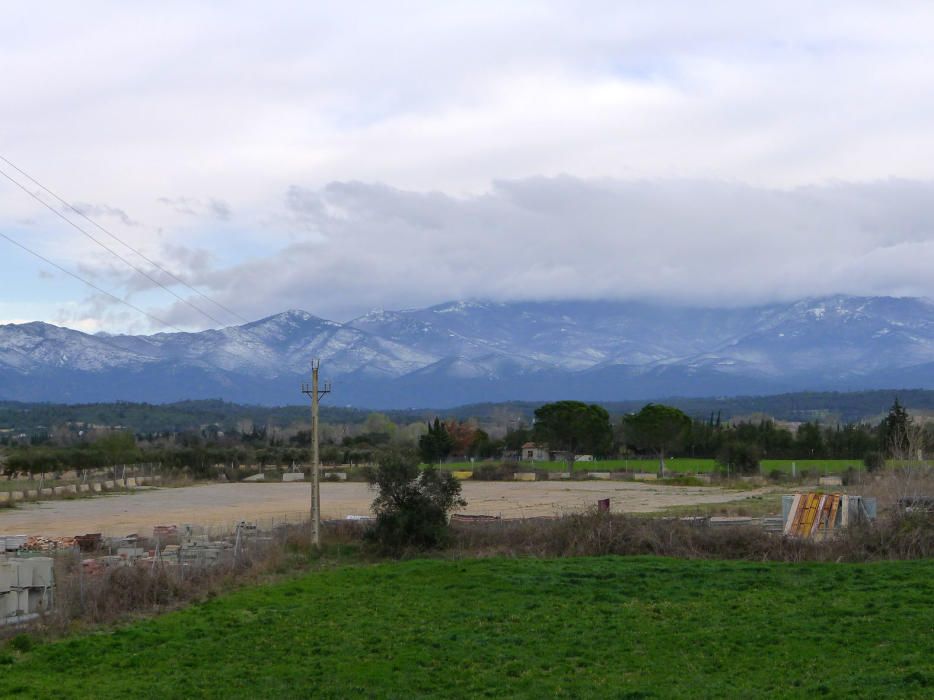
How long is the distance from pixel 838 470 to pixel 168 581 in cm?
7210

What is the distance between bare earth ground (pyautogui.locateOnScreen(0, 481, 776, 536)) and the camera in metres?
52.8

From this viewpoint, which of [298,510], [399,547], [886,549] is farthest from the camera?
[298,510]

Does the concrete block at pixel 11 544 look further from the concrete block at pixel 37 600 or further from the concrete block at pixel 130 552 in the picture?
the concrete block at pixel 37 600

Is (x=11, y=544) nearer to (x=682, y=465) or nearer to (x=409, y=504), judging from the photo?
(x=409, y=504)

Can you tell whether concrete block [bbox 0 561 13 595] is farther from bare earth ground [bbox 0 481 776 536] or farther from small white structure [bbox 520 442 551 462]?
small white structure [bbox 520 442 551 462]

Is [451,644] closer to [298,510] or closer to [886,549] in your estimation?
[886,549]

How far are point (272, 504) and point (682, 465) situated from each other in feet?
167

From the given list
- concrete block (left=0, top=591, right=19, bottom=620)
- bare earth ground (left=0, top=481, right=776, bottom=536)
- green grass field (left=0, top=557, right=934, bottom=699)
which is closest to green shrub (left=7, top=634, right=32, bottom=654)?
green grass field (left=0, top=557, right=934, bottom=699)

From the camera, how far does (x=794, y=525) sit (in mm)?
35500

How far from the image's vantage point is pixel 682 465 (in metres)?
106

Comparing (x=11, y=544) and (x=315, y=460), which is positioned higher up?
(x=315, y=460)

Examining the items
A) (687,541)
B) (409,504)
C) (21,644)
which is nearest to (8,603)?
(21,644)

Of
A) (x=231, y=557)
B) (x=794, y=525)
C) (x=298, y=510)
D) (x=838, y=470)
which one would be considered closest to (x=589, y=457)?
(x=838, y=470)

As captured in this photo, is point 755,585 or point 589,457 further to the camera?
point 589,457
